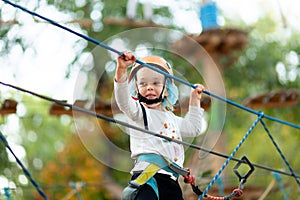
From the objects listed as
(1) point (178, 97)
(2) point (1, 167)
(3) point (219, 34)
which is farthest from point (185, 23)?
(1) point (178, 97)

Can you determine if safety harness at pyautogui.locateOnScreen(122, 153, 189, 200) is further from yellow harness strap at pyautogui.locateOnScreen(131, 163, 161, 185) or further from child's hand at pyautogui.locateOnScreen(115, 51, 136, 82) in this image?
child's hand at pyautogui.locateOnScreen(115, 51, 136, 82)

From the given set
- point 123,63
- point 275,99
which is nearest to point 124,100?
point 123,63

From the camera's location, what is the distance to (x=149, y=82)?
1522 millimetres

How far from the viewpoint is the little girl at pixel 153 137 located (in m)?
1.50

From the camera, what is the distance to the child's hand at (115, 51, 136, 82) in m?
1.41

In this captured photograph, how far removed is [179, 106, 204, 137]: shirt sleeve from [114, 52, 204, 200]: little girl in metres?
0.04

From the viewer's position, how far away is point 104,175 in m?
7.68

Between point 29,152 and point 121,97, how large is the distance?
7.45 meters

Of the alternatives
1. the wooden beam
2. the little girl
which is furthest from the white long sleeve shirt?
the wooden beam

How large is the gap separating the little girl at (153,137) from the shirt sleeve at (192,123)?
40mm

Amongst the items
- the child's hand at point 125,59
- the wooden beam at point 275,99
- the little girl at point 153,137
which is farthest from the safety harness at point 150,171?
the wooden beam at point 275,99

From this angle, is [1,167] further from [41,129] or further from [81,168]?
[41,129]

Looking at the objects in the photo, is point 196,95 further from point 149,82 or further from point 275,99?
point 275,99

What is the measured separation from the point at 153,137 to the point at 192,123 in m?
0.14
